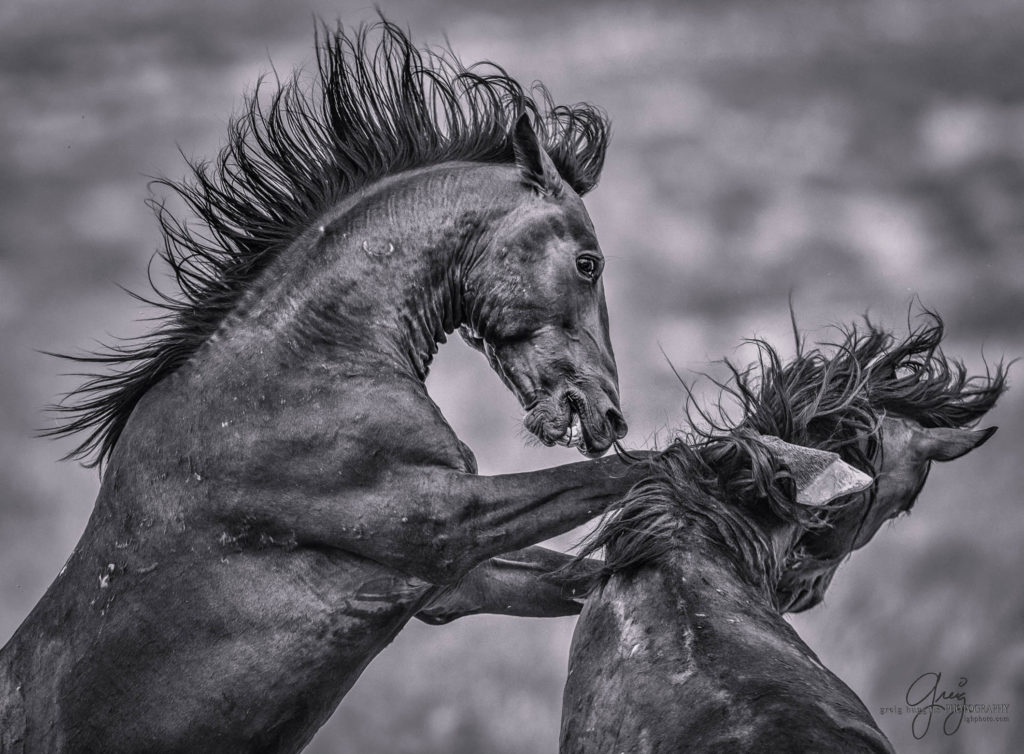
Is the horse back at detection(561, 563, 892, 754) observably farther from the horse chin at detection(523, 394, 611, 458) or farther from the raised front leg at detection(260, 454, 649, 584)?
the horse chin at detection(523, 394, 611, 458)

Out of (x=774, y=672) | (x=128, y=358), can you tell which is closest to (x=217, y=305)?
(x=128, y=358)

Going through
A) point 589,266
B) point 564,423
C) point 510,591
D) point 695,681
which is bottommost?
point 695,681

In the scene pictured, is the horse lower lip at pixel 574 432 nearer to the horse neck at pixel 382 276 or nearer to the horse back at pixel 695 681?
the horse neck at pixel 382 276

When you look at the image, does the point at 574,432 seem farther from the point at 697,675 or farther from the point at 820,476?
the point at 697,675

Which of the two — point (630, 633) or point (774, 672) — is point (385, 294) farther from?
point (774, 672)

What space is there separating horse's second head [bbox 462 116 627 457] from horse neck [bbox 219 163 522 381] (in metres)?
0.10

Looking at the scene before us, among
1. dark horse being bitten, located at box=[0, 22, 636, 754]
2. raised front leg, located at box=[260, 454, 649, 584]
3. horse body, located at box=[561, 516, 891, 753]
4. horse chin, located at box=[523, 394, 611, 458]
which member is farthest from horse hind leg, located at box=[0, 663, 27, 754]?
horse body, located at box=[561, 516, 891, 753]

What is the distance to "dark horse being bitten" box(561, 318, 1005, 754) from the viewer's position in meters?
3.29

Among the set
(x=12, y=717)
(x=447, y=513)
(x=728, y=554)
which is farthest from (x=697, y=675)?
(x=12, y=717)

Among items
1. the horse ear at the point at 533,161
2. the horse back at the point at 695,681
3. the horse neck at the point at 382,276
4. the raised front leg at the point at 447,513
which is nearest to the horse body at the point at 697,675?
the horse back at the point at 695,681

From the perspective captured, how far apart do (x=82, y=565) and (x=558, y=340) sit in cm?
184

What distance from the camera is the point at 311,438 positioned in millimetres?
5016

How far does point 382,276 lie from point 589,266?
78 centimetres

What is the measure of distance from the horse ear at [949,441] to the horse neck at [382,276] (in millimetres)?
1722
